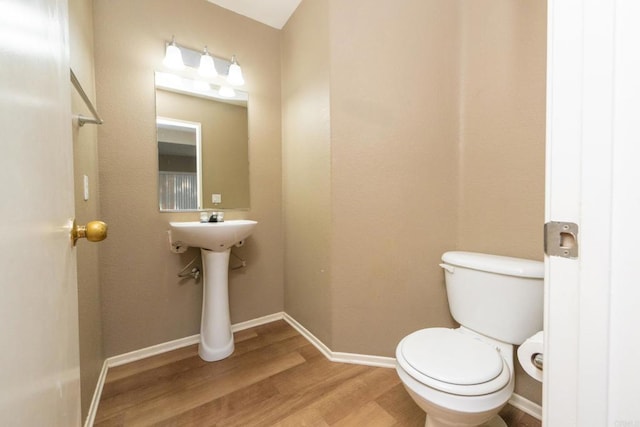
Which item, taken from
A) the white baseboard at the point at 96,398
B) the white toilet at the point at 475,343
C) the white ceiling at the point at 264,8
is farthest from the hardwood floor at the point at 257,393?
the white ceiling at the point at 264,8

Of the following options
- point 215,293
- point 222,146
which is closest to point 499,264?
point 215,293

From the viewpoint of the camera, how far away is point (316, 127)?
166cm

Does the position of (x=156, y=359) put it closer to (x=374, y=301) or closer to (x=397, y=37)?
(x=374, y=301)

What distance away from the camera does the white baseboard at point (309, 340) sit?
1191mm

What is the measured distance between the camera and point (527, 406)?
1.20m

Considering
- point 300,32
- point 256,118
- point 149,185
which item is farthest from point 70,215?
point 300,32

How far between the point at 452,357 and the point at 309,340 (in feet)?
3.56

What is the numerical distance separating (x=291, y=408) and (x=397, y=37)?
2.08m

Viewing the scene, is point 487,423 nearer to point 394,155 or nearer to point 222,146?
point 394,155

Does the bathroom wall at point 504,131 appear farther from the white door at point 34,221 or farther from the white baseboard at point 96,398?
the white baseboard at point 96,398

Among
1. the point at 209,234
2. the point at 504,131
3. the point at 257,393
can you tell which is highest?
the point at 504,131

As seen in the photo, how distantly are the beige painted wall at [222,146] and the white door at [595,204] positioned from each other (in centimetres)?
183

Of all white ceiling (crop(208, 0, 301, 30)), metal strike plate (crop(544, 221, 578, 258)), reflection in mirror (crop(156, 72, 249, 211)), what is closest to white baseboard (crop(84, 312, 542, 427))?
reflection in mirror (crop(156, 72, 249, 211))

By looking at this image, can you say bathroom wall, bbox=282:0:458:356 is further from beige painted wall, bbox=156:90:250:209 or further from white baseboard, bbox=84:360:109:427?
white baseboard, bbox=84:360:109:427
